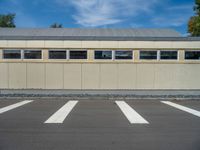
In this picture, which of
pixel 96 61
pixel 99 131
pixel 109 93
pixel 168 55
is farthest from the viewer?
pixel 168 55

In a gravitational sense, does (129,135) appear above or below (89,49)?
below

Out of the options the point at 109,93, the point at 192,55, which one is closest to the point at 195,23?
the point at 192,55

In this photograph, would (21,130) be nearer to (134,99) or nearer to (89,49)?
(134,99)

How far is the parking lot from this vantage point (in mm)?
6082

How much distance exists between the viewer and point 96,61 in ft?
61.9

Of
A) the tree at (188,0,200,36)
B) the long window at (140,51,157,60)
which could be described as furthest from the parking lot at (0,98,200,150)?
the tree at (188,0,200,36)

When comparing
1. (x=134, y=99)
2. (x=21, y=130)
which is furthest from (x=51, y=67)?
(x=21, y=130)

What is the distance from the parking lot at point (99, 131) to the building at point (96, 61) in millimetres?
8572

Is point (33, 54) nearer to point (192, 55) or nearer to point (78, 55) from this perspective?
point (78, 55)

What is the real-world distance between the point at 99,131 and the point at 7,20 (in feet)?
181

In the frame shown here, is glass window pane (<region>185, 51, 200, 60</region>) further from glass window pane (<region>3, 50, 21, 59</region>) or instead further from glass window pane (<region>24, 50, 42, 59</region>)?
glass window pane (<region>3, 50, 21, 59</region>)

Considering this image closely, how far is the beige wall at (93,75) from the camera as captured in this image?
1897 centimetres

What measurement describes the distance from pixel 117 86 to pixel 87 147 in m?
13.3

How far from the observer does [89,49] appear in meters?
18.9
